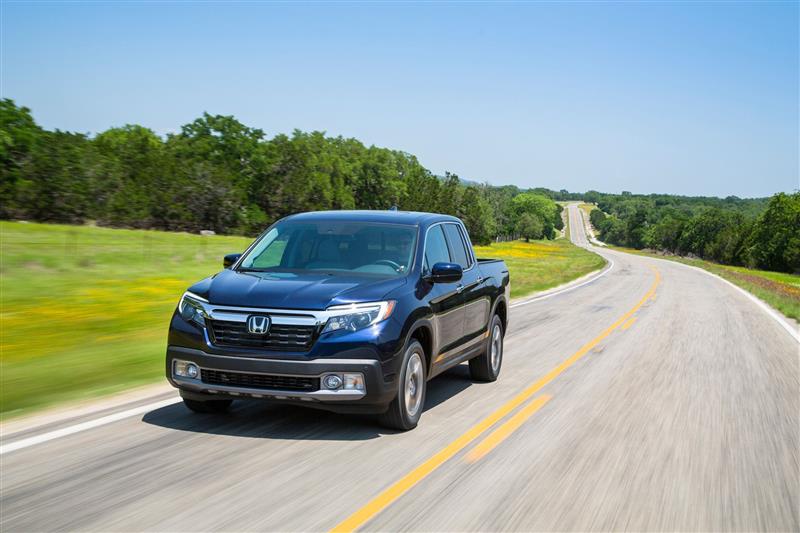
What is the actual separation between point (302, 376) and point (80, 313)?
940 centimetres

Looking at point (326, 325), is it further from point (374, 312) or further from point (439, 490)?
point (439, 490)

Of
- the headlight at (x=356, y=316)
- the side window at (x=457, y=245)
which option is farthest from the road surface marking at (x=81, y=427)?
the side window at (x=457, y=245)

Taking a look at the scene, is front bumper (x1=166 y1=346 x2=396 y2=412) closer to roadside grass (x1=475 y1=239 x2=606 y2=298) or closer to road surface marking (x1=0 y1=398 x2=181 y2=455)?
road surface marking (x1=0 y1=398 x2=181 y2=455)

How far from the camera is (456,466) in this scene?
5.63m

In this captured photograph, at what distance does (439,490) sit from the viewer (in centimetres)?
505

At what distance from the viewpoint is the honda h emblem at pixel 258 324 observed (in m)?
6.00

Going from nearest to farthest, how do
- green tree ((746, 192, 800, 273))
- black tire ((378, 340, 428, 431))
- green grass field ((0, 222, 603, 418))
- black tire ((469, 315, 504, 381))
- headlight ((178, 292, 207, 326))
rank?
1. headlight ((178, 292, 207, 326))
2. black tire ((378, 340, 428, 431))
3. green grass field ((0, 222, 603, 418))
4. black tire ((469, 315, 504, 381))
5. green tree ((746, 192, 800, 273))

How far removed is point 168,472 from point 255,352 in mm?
1126

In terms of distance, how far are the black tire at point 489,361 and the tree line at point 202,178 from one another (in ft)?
170

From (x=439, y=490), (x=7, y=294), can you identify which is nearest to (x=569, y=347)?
(x=439, y=490)

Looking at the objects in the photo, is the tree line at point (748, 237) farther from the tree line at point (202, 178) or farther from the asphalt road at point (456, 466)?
the asphalt road at point (456, 466)

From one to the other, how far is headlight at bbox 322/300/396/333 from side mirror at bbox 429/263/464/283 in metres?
0.95

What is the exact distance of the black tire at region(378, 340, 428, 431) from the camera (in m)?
6.41

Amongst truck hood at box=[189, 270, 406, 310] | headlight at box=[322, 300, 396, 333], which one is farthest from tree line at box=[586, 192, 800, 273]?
headlight at box=[322, 300, 396, 333]
